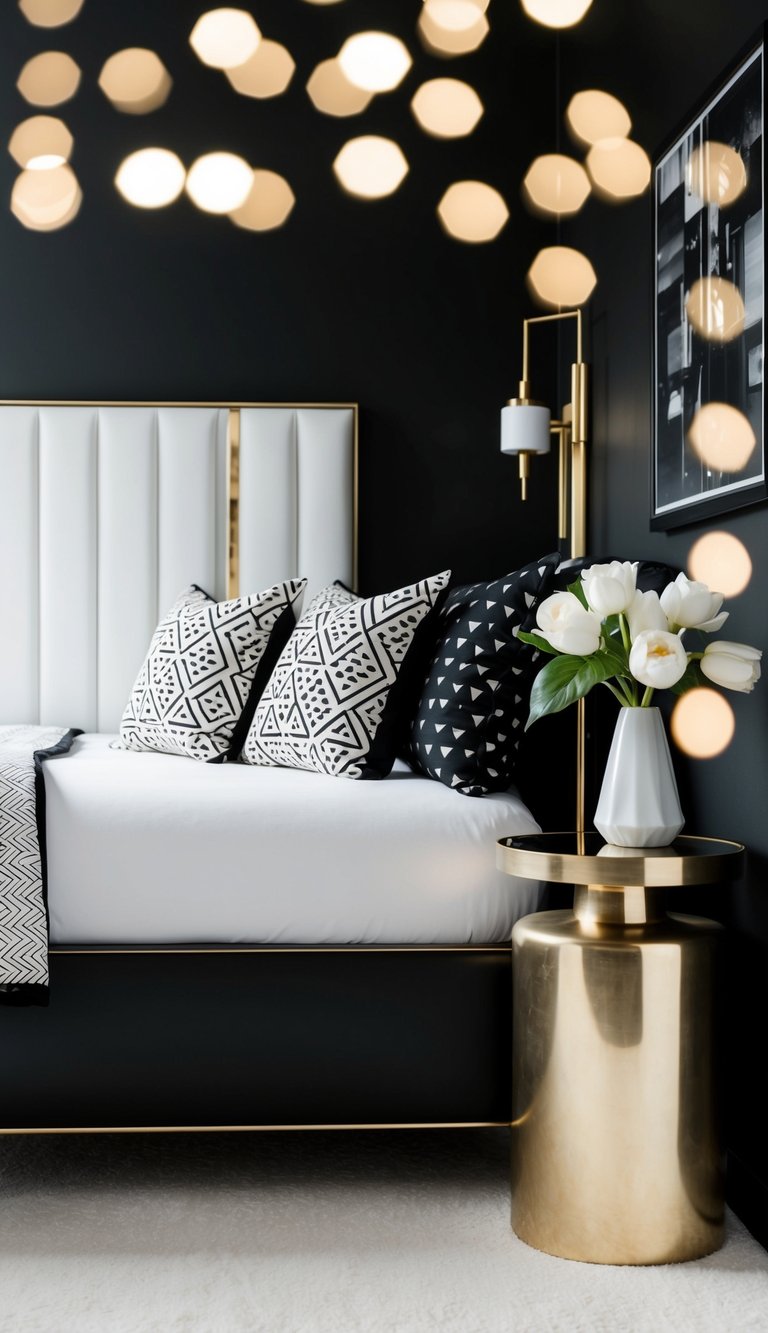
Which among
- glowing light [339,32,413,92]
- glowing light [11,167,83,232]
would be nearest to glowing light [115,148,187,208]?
glowing light [11,167,83,232]

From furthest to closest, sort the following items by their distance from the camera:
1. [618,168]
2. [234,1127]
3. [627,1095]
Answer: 1. [618,168]
2. [234,1127]
3. [627,1095]

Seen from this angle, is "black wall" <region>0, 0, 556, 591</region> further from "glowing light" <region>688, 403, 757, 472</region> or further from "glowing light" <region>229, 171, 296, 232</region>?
"glowing light" <region>688, 403, 757, 472</region>

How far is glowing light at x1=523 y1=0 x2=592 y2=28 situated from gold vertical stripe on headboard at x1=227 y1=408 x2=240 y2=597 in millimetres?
1358

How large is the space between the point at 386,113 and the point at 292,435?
0.93 m

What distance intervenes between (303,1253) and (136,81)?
291cm

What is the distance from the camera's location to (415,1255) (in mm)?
1766

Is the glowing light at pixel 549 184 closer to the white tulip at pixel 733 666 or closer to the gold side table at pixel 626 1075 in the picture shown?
the white tulip at pixel 733 666

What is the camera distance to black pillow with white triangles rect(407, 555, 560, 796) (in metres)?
2.15

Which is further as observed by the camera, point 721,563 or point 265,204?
point 265,204

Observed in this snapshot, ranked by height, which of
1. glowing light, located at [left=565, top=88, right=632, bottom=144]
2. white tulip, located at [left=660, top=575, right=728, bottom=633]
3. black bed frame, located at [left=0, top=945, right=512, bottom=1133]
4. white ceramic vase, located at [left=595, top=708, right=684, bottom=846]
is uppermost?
glowing light, located at [left=565, top=88, right=632, bottom=144]

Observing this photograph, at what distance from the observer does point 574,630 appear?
72.0 inches

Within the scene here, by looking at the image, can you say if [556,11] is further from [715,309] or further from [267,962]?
[267,962]

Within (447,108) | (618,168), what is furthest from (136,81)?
(618,168)

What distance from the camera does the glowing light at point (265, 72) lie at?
3266 millimetres
